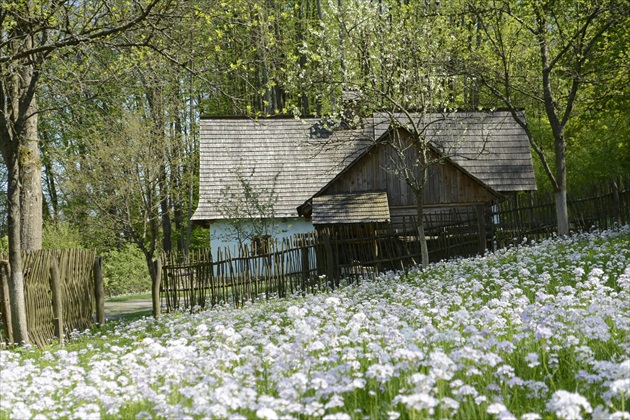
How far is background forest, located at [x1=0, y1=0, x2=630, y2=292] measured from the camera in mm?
11523

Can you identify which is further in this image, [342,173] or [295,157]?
[295,157]

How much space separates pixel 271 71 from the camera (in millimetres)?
19719

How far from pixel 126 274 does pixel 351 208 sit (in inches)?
618

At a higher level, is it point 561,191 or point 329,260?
point 561,191

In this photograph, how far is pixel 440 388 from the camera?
4.41 metres

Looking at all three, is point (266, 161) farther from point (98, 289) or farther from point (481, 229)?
point (98, 289)

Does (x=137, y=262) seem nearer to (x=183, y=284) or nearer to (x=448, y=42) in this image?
(x=183, y=284)

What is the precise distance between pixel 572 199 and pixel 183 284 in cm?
1179

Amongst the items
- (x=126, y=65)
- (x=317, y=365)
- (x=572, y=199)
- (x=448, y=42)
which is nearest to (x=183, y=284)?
(x=126, y=65)

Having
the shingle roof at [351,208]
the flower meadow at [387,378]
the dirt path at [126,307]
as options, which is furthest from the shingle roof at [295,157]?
the flower meadow at [387,378]

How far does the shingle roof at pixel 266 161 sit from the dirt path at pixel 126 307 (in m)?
4.49

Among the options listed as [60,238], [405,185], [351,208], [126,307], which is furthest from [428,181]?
[60,238]

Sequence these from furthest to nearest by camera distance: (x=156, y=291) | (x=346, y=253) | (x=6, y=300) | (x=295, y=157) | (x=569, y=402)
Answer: (x=295, y=157)
(x=346, y=253)
(x=156, y=291)
(x=6, y=300)
(x=569, y=402)

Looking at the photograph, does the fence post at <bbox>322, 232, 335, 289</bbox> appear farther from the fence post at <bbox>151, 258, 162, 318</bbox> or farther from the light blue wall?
the light blue wall
